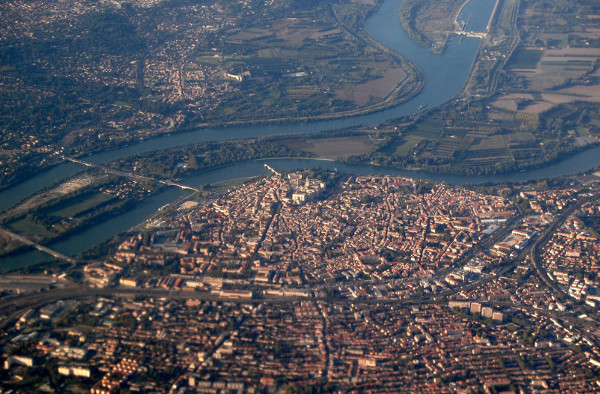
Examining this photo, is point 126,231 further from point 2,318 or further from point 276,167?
point 276,167

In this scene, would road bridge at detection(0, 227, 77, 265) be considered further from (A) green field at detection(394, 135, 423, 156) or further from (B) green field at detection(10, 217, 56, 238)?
(A) green field at detection(394, 135, 423, 156)

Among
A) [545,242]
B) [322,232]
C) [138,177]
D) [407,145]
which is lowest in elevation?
[322,232]

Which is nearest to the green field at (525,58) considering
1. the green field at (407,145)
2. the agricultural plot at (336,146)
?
the green field at (407,145)

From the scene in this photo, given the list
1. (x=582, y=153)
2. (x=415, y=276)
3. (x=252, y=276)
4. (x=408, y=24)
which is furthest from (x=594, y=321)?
(x=408, y=24)

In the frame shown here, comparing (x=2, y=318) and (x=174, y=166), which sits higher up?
(x=174, y=166)

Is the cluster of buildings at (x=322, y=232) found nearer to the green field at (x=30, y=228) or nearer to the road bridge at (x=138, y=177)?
the road bridge at (x=138, y=177)

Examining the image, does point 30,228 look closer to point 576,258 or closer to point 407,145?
point 407,145

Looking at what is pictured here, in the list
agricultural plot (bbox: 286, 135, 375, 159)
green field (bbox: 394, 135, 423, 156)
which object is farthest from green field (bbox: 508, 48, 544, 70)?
agricultural plot (bbox: 286, 135, 375, 159)

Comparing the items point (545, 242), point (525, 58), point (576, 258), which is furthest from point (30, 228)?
point (525, 58)
